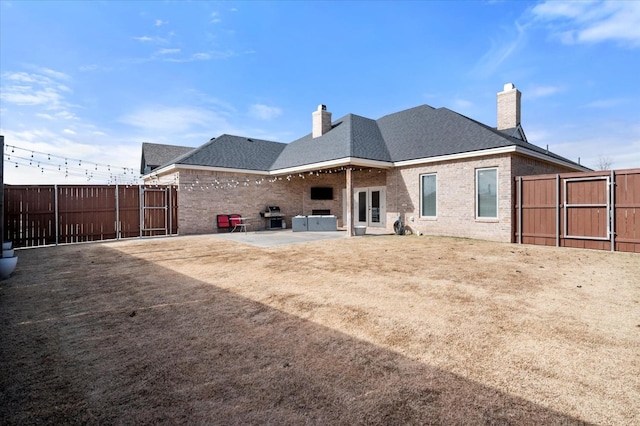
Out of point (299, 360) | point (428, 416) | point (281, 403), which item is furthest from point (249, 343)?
point (428, 416)

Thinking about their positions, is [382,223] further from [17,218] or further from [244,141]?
[17,218]

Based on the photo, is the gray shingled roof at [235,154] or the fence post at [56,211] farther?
the gray shingled roof at [235,154]

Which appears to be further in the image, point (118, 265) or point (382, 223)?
point (382, 223)

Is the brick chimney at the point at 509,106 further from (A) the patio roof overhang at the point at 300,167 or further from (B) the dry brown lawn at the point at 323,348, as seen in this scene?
(B) the dry brown lawn at the point at 323,348

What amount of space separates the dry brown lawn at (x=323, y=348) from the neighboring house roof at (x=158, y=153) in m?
23.6

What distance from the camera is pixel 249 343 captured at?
297cm

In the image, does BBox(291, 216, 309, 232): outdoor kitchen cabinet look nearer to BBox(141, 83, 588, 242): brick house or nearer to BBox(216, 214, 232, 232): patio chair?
BBox(141, 83, 588, 242): brick house

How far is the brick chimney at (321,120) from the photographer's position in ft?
55.3

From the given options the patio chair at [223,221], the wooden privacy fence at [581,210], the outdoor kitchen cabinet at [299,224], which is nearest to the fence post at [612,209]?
the wooden privacy fence at [581,210]

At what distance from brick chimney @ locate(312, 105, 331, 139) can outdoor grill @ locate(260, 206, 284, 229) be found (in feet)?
16.5

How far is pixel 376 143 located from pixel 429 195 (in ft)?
12.9

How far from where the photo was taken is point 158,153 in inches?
1110

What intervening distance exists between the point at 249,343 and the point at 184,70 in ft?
38.6

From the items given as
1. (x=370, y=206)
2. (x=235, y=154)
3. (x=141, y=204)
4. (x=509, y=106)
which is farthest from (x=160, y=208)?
(x=509, y=106)
